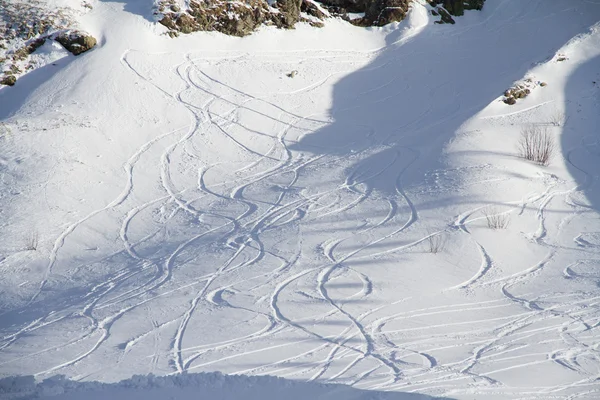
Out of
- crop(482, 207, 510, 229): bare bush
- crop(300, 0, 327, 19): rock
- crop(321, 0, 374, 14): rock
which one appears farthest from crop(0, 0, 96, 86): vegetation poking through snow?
crop(482, 207, 510, 229): bare bush

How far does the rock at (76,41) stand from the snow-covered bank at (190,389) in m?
9.62

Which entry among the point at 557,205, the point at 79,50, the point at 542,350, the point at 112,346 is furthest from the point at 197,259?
the point at 79,50

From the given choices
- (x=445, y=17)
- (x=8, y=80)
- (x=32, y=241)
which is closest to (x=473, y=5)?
(x=445, y=17)

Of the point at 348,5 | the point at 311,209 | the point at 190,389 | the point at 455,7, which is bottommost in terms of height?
the point at 311,209

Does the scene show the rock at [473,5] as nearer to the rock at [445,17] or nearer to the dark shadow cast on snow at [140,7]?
the rock at [445,17]

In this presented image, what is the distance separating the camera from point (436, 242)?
8852 mm

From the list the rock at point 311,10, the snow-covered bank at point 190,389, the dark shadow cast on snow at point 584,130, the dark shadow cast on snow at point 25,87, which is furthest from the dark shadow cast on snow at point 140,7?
the snow-covered bank at point 190,389

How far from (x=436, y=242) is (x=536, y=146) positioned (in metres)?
3.63

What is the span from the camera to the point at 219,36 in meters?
14.9

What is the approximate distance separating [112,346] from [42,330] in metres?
1.12

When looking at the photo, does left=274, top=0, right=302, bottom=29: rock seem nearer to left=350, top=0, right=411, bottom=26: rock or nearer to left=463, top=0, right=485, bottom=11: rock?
left=350, top=0, right=411, bottom=26: rock

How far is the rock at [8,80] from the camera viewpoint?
12.8 m

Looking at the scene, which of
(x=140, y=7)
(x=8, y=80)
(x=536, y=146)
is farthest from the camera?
(x=140, y=7)

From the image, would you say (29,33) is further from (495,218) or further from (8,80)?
(495,218)
